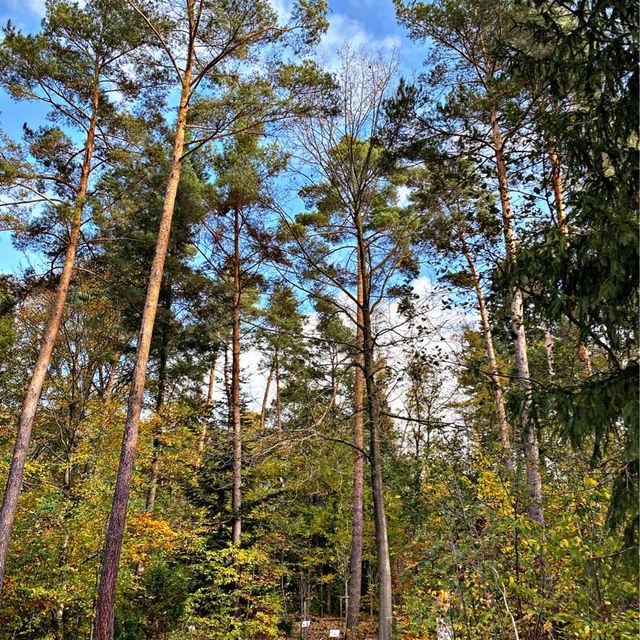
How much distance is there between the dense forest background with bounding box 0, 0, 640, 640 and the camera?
2.96 metres

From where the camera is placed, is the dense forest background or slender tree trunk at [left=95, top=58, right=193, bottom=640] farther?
slender tree trunk at [left=95, top=58, right=193, bottom=640]

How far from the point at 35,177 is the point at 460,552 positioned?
26.3 feet

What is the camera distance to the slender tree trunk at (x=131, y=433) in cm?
464

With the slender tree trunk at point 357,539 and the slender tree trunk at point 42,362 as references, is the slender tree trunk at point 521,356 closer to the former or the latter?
the slender tree trunk at point 357,539

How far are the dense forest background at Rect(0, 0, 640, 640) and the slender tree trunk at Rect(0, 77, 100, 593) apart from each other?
0.04 m

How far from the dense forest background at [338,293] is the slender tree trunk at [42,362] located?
0.04 m

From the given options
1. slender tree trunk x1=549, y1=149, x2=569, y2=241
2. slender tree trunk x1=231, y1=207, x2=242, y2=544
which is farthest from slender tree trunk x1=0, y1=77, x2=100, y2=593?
slender tree trunk x1=549, y1=149, x2=569, y2=241

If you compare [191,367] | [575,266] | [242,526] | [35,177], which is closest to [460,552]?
[575,266]

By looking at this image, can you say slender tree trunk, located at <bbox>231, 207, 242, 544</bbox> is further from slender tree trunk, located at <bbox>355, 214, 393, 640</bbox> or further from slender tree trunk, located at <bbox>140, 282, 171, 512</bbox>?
slender tree trunk, located at <bbox>355, 214, 393, 640</bbox>

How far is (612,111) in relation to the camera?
2.88 metres

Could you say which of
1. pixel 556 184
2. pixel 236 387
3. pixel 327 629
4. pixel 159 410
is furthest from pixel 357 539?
pixel 556 184

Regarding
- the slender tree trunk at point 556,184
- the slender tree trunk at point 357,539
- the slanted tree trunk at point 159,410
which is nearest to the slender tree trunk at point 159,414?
the slanted tree trunk at point 159,410

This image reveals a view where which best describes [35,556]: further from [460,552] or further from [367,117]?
[367,117]

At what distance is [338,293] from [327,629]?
33.1ft
